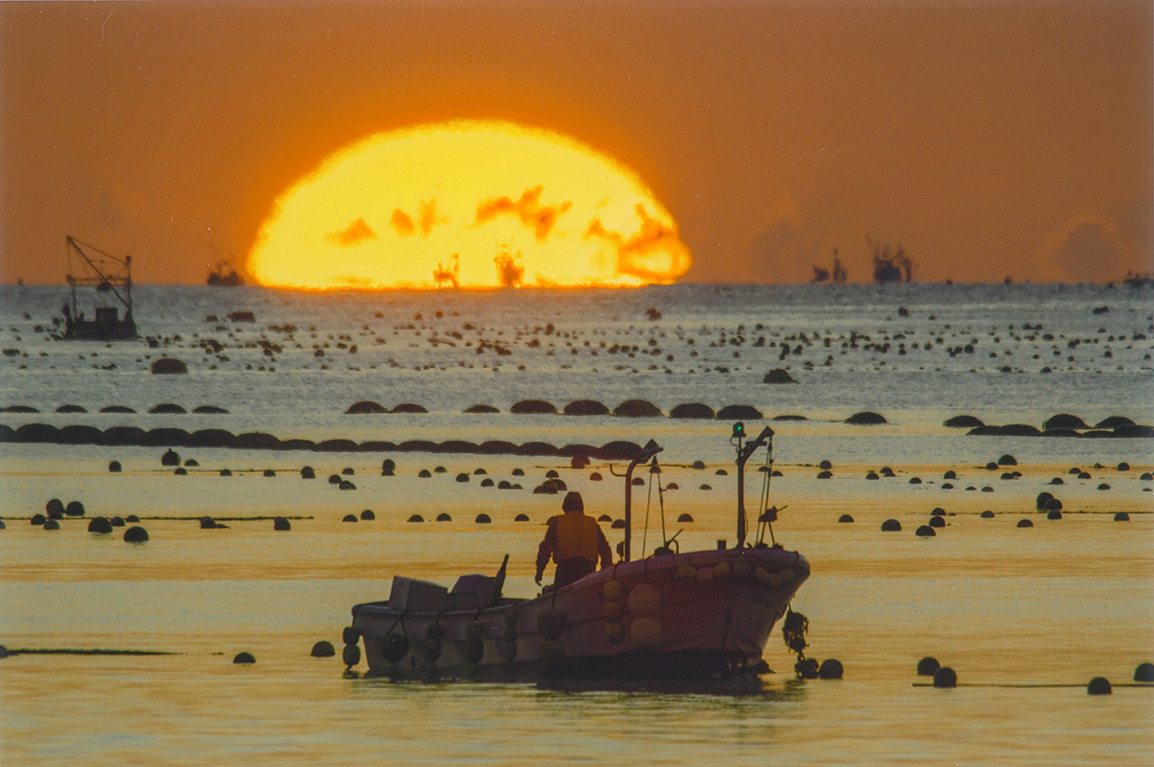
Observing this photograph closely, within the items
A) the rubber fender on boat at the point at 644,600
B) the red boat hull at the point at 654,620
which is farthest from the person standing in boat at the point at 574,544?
the rubber fender on boat at the point at 644,600

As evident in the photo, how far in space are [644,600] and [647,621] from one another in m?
0.24

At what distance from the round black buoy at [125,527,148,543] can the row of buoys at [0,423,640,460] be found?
23266 mm

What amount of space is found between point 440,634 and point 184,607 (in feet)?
21.9

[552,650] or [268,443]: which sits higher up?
[268,443]

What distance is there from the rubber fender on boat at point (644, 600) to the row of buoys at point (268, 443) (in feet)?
124

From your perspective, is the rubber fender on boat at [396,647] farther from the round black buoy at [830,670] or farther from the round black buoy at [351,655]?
the round black buoy at [830,670]

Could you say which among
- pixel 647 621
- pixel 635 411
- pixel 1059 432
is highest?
pixel 635 411

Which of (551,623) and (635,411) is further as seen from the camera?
(635,411)

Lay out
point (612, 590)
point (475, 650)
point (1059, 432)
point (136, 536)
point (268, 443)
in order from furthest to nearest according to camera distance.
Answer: point (1059, 432), point (268, 443), point (136, 536), point (475, 650), point (612, 590)

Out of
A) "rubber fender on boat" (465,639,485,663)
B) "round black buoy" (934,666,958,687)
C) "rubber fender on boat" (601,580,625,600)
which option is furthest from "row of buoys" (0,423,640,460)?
"round black buoy" (934,666,958,687)

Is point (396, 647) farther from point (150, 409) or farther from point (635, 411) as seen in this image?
point (150, 409)

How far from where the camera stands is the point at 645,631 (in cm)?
2195

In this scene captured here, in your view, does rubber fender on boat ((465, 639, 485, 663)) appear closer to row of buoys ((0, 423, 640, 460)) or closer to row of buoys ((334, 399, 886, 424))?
row of buoys ((0, 423, 640, 460))

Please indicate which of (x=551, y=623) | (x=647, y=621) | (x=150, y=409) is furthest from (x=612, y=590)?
(x=150, y=409)
